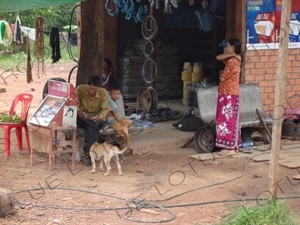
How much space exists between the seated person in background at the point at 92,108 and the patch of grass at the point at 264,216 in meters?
2.81

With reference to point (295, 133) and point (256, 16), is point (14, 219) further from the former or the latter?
point (256, 16)

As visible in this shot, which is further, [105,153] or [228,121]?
[228,121]

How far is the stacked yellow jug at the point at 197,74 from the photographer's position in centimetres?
1238

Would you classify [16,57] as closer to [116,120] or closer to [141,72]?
[141,72]

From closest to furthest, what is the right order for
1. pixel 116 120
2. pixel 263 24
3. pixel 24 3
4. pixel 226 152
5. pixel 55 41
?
pixel 24 3 < pixel 116 120 < pixel 226 152 < pixel 263 24 < pixel 55 41

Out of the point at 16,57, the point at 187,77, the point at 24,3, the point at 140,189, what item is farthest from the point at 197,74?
the point at 16,57

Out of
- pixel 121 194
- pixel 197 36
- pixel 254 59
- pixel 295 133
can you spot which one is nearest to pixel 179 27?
pixel 197 36

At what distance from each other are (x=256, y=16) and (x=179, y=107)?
2.64m

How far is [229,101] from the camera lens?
8648 mm

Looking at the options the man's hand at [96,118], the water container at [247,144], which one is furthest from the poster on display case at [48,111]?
the water container at [247,144]

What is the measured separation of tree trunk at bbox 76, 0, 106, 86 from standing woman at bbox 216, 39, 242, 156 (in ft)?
5.84

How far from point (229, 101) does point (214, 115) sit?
53cm

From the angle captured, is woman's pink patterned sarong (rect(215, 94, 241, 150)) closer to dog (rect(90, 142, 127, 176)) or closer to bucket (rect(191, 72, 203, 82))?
dog (rect(90, 142, 127, 176))

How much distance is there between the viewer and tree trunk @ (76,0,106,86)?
→ 30.0ft
